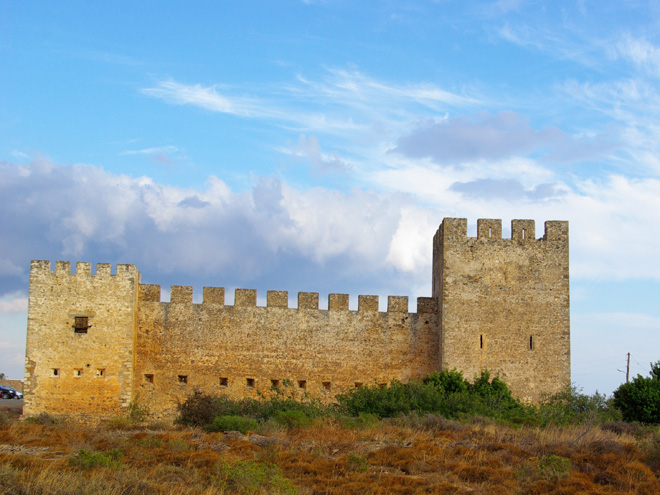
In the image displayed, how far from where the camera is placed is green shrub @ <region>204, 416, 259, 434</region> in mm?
16125

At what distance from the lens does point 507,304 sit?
21.4 metres

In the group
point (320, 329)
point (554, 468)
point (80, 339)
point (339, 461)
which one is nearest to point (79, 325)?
point (80, 339)

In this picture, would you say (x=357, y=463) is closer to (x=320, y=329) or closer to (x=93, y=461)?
(x=93, y=461)

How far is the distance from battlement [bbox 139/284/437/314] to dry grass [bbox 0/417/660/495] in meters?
5.71

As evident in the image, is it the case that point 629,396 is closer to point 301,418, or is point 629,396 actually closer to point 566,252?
point 566,252

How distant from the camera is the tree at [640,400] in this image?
64.2ft

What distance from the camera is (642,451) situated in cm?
1361

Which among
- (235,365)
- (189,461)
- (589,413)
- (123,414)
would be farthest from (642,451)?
(123,414)

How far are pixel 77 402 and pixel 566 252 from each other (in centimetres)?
1417

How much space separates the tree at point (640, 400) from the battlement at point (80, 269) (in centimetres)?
1363

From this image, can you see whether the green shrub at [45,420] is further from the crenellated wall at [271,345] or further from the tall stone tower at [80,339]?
the crenellated wall at [271,345]

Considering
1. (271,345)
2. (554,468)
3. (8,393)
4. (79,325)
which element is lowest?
(8,393)

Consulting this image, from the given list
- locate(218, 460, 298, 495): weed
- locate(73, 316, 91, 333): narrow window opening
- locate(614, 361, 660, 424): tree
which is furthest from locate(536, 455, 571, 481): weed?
locate(73, 316, 91, 333): narrow window opening

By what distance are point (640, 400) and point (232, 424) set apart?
35.5 feet
